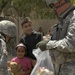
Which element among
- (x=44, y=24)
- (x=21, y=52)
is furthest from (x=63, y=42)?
(x=44, y=24)

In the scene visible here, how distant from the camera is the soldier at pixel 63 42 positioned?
3.69 m

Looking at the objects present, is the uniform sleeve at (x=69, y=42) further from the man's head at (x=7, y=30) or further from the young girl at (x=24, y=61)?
the young girl at (x=24, y=61)

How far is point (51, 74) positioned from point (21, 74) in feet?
4.42

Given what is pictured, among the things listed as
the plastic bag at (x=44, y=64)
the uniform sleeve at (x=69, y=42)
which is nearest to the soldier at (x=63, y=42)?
the uniform sleeve at (x=69, y=42)

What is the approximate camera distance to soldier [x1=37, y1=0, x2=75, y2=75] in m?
3.69

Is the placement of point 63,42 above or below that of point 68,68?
above

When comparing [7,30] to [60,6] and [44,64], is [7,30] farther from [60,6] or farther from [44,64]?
[60,6]

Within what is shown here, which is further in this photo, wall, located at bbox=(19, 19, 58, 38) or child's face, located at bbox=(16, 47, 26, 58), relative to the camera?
wall, located at bbox=(19, 19, 58, 38)

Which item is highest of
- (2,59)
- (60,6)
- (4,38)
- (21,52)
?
(60,6)

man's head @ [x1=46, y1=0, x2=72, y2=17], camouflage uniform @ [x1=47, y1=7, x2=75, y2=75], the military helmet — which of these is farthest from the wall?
camouflage uniform @ [x1=47, y1=7, x2=75, y2=75]

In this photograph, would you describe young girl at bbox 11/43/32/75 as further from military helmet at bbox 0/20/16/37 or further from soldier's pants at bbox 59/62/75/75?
soldier's pants at bbox 59/62/75/75

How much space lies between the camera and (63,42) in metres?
3.71

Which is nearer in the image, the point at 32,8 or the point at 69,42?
the point at 69,42

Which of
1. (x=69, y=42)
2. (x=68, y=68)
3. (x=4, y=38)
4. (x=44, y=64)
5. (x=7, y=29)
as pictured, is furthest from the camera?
(x=7, y=29)
